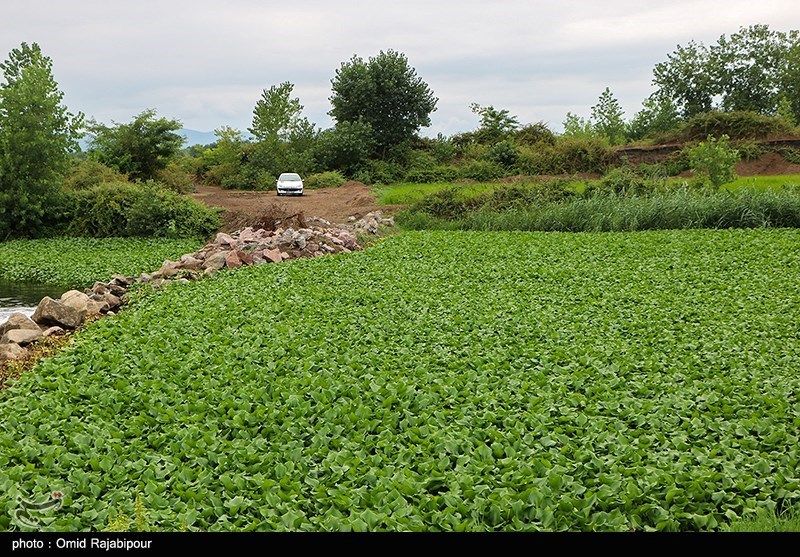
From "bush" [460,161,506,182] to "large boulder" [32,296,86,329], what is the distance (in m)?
20.9

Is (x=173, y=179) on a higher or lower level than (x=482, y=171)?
higher

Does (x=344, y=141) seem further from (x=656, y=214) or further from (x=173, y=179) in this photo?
(x=656, y=214)

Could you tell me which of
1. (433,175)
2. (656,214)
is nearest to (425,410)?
(656,214)

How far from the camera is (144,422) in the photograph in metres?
4.98

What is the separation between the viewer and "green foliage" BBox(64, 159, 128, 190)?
2048 centimetres

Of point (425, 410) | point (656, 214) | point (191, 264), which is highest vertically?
point (656, 214)

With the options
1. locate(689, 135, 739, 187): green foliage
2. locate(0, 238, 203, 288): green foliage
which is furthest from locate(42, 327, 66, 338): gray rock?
locate(689, 135, 739, 187): green foliage

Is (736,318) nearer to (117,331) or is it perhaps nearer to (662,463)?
(662,463)

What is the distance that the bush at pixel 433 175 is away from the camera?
28.6 meters

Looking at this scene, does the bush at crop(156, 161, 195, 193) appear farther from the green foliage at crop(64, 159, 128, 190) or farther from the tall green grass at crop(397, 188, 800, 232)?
the tall green grass at crop(397, 188, 800, 232)

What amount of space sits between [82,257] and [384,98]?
2115cm

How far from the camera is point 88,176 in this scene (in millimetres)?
21062

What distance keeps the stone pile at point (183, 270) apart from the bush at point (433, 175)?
40.7 ft
